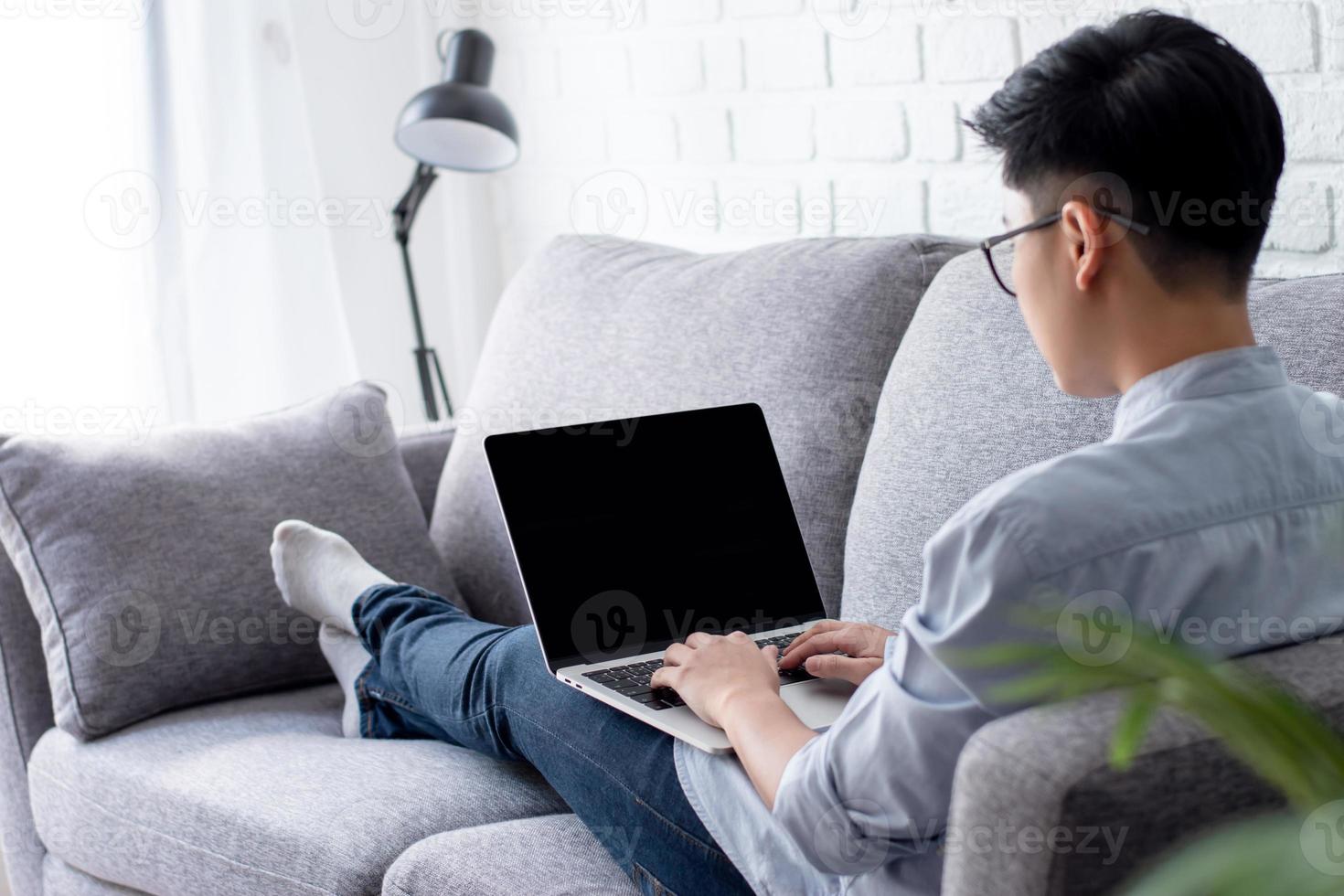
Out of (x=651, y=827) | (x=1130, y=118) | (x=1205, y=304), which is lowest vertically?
(x=651, y=827)

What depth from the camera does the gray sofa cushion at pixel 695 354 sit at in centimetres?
159

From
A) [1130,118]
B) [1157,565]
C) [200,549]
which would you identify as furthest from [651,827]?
[200,549]

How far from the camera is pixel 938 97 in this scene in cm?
191

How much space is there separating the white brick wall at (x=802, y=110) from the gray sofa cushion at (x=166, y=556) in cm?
87

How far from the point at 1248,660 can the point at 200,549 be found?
50.8 inches

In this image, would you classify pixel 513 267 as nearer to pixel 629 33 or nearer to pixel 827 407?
pixel 629 33

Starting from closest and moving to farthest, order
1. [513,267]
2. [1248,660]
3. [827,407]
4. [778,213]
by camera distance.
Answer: [1248,660], [827,407], [778,213], [513,267]
